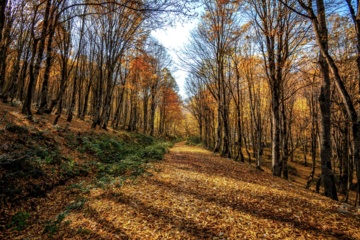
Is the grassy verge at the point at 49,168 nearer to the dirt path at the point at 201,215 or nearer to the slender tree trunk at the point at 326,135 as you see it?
the dirt path at the point at 201,215

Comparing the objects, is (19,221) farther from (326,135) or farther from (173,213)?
(326,135)

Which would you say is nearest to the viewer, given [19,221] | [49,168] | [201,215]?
[19,221]

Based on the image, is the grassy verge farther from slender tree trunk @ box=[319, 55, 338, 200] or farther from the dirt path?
slender tree trunk @ box=[319, 55, 338, 200]

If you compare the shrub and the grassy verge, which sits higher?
the grassy verge

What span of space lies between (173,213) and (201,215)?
0.72 metres

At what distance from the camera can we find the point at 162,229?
13.2 ft

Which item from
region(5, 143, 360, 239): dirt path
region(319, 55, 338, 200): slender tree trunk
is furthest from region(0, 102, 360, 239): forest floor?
region(319, 55, 338, 200): slender tree trunk

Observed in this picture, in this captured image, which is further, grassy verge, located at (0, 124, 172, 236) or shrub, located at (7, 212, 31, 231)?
grassy verge, located at (0, 124, 172, 236)

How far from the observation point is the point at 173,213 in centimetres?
469

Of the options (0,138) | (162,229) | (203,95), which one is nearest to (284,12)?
(162,229)

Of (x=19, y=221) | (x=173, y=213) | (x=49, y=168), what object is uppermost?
(x=49, y=168)

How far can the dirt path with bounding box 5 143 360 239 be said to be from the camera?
3.85 metres

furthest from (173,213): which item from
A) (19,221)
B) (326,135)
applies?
(326,135)

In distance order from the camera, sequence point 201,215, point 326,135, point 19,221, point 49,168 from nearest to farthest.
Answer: point 19,221
point 201,215
point 49,168
point 326,135
